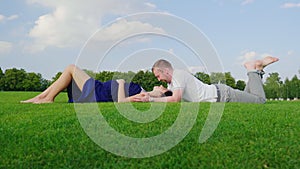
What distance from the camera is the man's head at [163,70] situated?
582cm

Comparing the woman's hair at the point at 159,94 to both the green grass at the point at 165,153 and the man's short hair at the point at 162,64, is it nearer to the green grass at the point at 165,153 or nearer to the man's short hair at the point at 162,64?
the man's short hair at the point at 162,64

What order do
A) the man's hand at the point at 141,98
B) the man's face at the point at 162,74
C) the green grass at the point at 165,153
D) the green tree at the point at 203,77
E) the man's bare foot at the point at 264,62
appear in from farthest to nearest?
the man's bare foot at the point at 264,62
the green tree at the point at 203,77
the man's hand at the point at 141,98
the man's face at the point at 162,74
the green grass at the point at 165,153

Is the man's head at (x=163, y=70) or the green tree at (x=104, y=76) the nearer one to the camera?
the man's head at (x=163, y=70)

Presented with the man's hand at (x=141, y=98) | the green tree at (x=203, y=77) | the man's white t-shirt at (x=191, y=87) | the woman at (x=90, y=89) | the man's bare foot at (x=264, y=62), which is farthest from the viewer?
the man's bare foot at (x=264, y=62)

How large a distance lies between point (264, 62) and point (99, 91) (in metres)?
3.19

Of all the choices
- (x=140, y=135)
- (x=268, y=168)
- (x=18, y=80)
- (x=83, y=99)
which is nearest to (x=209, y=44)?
(x=140, y=135)

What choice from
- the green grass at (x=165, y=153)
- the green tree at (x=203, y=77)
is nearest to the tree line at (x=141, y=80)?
the green tree at (x=203, y=77)

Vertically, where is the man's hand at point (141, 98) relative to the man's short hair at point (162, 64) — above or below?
below

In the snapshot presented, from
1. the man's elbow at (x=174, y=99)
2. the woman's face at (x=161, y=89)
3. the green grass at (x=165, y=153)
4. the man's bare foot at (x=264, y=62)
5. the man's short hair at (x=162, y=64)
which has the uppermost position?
the man's bare foot at (x=264, y=62)

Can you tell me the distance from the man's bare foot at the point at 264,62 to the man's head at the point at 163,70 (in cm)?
194

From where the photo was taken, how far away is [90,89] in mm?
6477

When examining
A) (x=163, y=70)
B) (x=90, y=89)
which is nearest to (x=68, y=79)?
(x=90, y=89)

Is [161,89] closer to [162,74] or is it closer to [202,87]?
[162,74]

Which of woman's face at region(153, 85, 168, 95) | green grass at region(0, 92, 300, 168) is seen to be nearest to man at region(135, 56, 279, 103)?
woman's face at region(153, 85, 168, 95)
